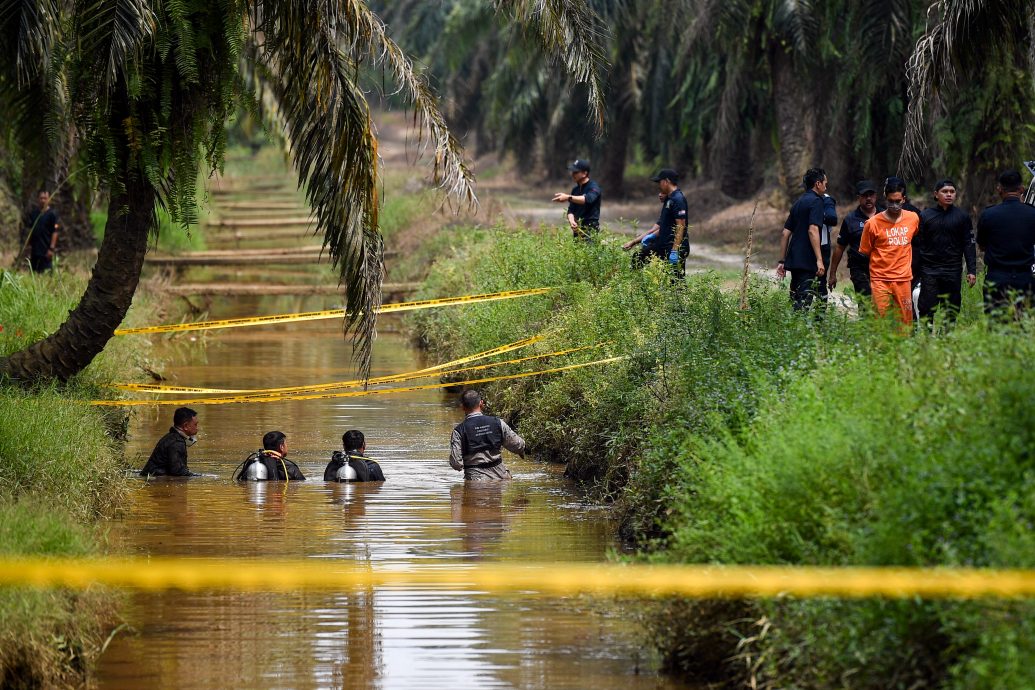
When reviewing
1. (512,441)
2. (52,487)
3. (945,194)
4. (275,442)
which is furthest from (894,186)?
(52,487)

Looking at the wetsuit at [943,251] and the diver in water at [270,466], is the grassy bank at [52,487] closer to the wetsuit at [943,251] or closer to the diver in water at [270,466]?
the diver in water at [270,466]

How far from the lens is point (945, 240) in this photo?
12828 mm

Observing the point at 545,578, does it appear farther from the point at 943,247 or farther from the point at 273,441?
the point at 943,247

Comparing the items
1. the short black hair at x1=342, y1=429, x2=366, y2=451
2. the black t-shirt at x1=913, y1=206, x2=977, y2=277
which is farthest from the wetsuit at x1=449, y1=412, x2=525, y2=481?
the black t-shirt at x1=913, y1=206, x2=977, y2=277

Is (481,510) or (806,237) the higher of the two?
(806,237)

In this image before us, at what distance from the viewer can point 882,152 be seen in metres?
26.0

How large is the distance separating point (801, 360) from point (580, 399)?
5071 mm

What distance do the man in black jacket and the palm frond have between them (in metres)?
4.60

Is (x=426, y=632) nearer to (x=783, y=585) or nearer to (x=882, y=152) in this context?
(x=783, y=585)

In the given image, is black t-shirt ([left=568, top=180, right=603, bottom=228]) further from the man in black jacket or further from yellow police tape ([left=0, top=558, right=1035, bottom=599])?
yellow police tape ([left=0, top=558, right=1035, bottom=599])

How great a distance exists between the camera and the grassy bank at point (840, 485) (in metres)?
6.14

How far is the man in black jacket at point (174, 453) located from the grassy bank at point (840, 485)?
4269 millimetres

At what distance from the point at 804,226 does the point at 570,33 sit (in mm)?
3676

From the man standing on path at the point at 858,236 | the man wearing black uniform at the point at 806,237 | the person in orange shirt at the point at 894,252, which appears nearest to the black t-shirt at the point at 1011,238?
the person in orange shirt at the point at 894,252
